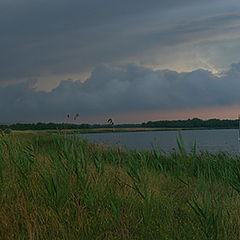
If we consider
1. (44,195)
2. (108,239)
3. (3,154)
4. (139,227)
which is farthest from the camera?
(3,154)

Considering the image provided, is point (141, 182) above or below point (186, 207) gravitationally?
above

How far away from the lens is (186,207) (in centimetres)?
407

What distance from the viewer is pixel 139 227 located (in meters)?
3.44

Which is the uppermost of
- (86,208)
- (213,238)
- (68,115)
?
(68,115)

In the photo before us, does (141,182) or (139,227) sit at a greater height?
(141,182)

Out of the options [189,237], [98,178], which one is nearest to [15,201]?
[98,178]

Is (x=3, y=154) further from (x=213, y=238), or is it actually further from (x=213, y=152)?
(x=213, y=152)

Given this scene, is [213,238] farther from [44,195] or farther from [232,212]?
[44,195]

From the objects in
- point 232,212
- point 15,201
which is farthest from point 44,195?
point 232,212

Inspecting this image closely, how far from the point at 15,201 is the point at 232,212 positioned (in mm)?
2750

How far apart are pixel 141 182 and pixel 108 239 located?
1009mm

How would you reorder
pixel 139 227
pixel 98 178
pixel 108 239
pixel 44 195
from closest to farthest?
pixel 108 239, pixel 139 227, pixel 44 195, pixel 98 178

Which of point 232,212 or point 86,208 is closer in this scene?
point 86,208

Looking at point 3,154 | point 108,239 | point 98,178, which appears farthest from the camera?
point 3,154
